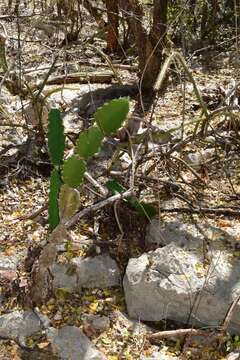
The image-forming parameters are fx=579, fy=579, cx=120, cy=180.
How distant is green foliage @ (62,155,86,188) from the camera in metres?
1.75

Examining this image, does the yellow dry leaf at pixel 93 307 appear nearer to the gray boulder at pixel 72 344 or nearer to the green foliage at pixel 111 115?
the gray boulder at pixel 72 344

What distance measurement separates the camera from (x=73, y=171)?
69.0 inches

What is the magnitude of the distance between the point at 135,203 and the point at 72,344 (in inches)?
21.1

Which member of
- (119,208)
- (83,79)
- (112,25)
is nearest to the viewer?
(119,208)

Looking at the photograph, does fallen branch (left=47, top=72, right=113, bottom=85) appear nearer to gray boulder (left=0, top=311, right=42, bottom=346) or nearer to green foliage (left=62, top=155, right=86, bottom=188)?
green foliage (left=62, top=155, right=86, bottom=188)

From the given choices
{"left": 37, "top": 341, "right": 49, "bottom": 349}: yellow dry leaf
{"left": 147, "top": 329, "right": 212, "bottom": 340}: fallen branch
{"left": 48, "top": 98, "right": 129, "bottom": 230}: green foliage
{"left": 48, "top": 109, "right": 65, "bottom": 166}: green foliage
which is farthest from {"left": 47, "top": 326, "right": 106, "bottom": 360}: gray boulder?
{"left": 48, "top": 109, "right": 65, "bottom": 166}: green foliage

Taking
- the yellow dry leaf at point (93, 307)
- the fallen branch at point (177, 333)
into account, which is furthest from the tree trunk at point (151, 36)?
the fallen branch at point (177, 333)

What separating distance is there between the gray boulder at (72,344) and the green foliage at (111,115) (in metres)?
0.64

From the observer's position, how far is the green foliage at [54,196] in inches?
75.0

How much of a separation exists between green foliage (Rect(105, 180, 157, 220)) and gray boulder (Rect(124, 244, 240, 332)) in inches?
6.3

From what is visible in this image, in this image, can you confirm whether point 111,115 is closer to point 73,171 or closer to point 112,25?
point 73,171

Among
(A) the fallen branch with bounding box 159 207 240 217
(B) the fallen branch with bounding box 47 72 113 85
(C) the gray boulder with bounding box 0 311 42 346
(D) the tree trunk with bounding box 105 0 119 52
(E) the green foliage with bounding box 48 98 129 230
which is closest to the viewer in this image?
(E) the green foliage with bounding box 48 98 129 230

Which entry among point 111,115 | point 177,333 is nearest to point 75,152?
point 111,115

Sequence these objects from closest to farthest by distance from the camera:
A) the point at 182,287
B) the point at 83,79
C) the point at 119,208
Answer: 1. the point at 182,287
2. the point at 119,208
3. the point at 83,79
